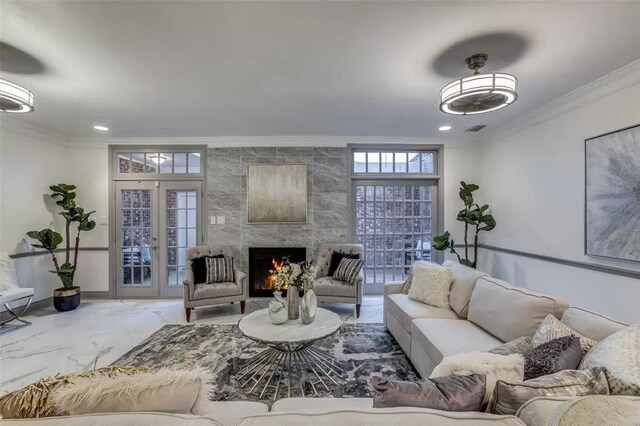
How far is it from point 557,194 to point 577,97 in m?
1.06

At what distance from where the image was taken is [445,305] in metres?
2.70

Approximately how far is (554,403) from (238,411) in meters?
1.23

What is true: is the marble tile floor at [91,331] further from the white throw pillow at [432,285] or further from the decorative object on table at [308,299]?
the decorative object on table at [308,299]

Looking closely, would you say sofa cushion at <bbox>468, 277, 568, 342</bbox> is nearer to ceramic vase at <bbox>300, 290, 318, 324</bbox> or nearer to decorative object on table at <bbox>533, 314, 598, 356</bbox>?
decorative object on table at <bbox>533, 314, 598, 356</bbox>

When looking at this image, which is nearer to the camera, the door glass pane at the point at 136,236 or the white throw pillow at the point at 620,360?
the white throw pillow at the point at 620,360

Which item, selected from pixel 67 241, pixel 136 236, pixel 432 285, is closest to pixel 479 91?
pixel 432 285

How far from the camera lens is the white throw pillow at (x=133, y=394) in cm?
89

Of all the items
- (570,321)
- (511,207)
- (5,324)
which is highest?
(511,207)

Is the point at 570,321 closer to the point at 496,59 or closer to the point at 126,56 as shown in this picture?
the point at 496,59

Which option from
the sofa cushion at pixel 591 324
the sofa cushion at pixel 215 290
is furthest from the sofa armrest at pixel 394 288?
the sofa cushion at pixel 215 290

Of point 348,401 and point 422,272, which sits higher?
point 422,272

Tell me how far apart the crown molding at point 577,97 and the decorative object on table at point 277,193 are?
3.16 m

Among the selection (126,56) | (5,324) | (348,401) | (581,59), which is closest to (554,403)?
(348,401)

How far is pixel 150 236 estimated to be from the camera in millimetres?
4715
